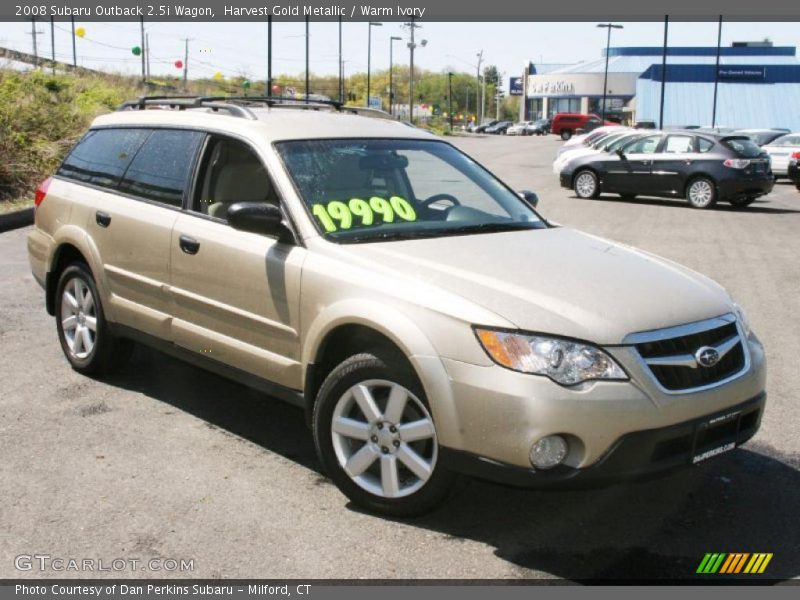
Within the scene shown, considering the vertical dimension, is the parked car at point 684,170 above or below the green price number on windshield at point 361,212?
below

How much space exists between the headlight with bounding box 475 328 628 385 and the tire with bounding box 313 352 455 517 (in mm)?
415

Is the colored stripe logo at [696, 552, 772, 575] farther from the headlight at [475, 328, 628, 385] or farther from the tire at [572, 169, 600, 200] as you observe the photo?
the tire at [572, 169, 600, 200]

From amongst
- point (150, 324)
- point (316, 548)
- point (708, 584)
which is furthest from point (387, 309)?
point (150, 324)

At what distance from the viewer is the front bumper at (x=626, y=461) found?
365 centimetres

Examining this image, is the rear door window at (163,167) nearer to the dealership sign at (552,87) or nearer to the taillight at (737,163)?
the taillight at (737,163)

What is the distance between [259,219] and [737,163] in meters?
17.0

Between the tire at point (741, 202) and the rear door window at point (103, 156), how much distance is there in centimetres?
1605

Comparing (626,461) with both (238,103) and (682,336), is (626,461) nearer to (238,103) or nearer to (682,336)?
(682,336)

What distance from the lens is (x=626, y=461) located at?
3.66 m

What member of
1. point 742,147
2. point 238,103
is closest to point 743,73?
point 742,147

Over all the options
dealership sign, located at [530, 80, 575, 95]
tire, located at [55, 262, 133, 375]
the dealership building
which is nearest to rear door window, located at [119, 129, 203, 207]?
tire, located at [55, 262, 133, 375]

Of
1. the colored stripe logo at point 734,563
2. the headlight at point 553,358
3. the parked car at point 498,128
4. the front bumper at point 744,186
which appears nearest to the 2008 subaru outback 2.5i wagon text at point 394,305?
the headlight at point 553,358
